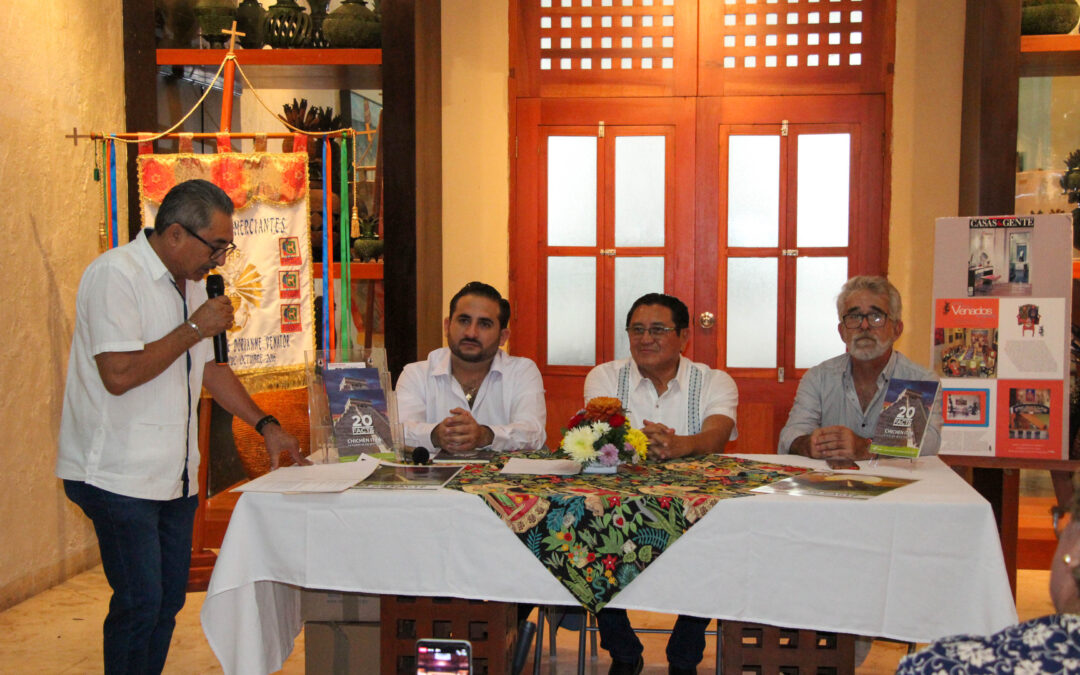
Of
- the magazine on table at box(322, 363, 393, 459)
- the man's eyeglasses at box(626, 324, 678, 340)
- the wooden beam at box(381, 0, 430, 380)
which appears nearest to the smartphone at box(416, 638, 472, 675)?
the magazine on table at box(322, 363, 393, 459)

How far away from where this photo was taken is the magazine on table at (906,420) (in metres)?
2.81

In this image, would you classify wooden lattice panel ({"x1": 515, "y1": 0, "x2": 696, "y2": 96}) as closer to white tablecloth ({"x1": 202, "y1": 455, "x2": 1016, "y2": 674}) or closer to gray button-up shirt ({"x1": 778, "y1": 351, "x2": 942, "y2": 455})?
gray button-up shirt ({"x1": 778, "y1": 351, "x2": 942, "y2": 455})

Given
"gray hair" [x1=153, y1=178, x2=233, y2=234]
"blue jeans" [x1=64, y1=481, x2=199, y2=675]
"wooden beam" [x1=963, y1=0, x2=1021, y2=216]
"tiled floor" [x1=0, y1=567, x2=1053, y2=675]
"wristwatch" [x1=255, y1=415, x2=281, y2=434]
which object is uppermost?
"wooden beam" [x1=963, y1=0, x2=1021, y2=216]

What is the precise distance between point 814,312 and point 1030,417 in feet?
4.71

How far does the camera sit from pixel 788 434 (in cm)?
335

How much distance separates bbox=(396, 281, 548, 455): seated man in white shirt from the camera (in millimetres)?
3416

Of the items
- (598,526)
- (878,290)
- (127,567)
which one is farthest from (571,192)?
(127,567)

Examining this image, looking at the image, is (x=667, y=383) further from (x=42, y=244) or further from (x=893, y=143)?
(x=42, y=244)

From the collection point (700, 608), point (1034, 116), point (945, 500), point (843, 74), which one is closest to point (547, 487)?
point (700, 608)

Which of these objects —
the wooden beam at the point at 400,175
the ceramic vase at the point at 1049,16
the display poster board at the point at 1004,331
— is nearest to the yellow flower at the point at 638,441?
the display poster board at the point at 1004,331

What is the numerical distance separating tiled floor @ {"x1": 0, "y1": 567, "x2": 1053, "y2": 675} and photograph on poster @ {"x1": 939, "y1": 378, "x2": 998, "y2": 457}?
76 cm

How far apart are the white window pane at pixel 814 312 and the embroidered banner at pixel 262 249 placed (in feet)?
8.68

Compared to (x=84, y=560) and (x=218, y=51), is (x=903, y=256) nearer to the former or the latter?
(x=218, y=51)

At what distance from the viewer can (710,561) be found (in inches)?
94.7
